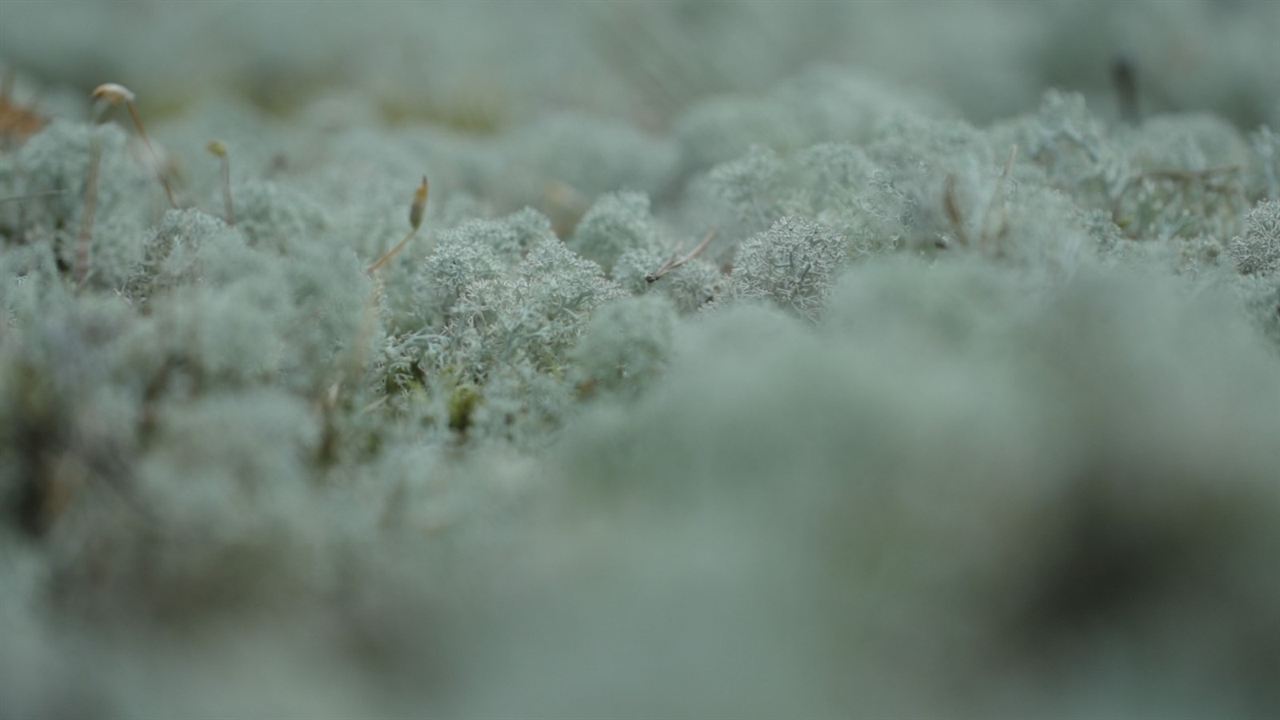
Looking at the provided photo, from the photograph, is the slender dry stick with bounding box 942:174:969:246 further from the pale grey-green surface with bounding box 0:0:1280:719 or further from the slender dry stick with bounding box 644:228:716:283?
the slender dry stick with bounding box 644:228:716:283

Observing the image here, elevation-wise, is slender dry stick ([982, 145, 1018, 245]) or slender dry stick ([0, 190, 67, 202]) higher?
slender dry stick ([0, 190, 67, 202])

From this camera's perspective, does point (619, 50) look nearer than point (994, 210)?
No

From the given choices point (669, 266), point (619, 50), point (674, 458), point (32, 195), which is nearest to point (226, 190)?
point (32, 195)

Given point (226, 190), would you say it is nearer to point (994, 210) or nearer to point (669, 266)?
point (669, 266)

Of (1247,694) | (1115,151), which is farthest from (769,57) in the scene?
(1247,694)

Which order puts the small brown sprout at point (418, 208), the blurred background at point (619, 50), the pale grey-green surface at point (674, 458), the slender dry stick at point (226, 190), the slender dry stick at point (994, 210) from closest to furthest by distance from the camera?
1. the pale grey-green surface at point (674, 458)
2. the slender dry stick at point (994, 210)
3. the small brown sprout at point (418, 208)
4. the slender dry stick at point (226, 190)
5. the blurred background at point (619, 50)

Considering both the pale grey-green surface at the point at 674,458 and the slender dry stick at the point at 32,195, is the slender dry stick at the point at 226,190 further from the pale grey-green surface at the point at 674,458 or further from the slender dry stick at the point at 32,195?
the slender dry stick at the point at 32,195

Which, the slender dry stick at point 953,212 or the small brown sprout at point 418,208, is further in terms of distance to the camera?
the small brown sprout at point 418,208

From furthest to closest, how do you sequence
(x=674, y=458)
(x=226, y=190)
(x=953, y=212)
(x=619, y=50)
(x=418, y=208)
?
(x=619, y=50)
(x=226, y=190)
(x=418, y=208)
(x=953, y=212)
(x=674, y=458)

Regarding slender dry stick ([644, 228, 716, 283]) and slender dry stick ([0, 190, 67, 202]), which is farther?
slender dry stick ([0, 190, 67, 202])

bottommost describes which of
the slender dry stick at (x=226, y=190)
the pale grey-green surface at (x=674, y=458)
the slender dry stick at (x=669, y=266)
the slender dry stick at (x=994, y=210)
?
the pale grey-green surface at (x=674, y=458)

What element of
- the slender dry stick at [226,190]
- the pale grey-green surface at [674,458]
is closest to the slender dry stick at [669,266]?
A: the pale grey-green surface at [674,458]

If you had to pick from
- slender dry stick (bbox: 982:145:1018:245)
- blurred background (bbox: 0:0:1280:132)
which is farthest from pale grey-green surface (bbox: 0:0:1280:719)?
blurred background (bbox: 0:0:1280:132)
